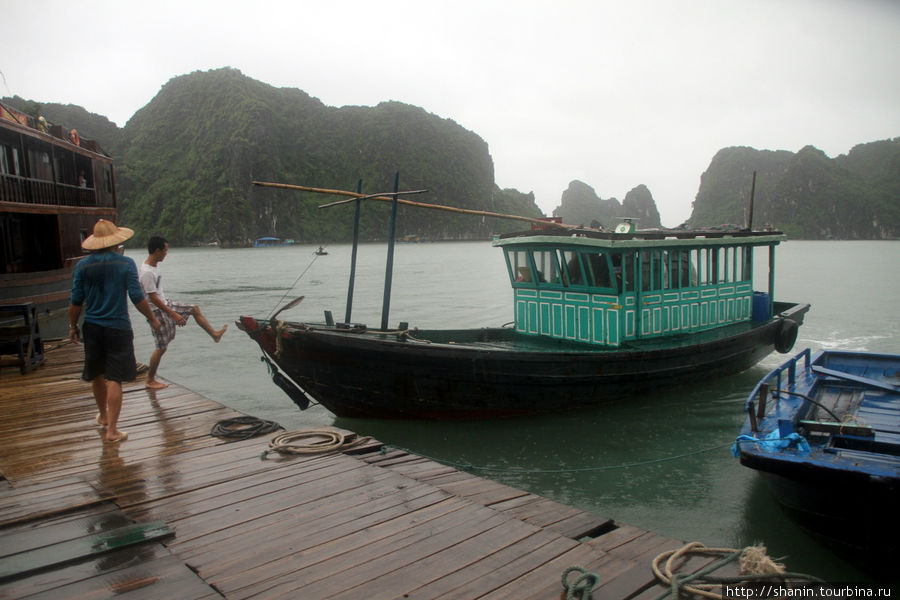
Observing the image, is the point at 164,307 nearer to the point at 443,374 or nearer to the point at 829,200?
the point at 443,374

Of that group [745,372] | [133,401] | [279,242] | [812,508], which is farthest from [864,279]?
[279,242]

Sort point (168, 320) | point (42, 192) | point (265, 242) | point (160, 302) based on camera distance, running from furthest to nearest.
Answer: point (265, 242) < point (42, 192) < point (168, 320) < point (160, 302)

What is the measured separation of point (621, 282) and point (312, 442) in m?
5.13

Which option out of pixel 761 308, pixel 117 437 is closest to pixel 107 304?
pixel 117 437

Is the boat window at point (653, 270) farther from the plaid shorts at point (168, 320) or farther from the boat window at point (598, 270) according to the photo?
the plaid shorts at point (168, 320)

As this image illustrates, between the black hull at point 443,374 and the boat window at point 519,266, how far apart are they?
1799mm

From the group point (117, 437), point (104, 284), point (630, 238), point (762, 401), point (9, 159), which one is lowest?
point (117, 437)

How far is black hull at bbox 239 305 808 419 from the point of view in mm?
7320

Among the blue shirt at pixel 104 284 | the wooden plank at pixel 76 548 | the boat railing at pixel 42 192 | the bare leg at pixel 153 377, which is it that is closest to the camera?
the wooden plank at pixel 76 548

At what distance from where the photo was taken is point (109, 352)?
4594mm

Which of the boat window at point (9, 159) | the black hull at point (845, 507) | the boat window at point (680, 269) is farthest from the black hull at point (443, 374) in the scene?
the boat window at point (9, 159)

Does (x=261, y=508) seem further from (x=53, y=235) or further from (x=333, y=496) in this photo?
(x=53, y=235)

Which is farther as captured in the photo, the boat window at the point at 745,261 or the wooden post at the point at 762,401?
the boat window at the point at 745,261

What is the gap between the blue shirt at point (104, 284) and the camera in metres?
4.50
